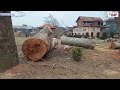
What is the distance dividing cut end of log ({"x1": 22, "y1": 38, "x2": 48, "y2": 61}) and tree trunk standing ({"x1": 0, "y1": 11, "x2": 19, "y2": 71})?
1.02 m

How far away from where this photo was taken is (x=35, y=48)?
7797 mm

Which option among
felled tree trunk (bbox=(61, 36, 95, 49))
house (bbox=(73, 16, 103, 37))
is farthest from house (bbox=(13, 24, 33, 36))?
house (bbox=(73, 16, 103, 37))

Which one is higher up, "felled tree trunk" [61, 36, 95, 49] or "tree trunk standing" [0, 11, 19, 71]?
"tree trunk standing" [0, 11, 19, 71]

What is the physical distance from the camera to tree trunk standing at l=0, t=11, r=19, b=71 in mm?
6407

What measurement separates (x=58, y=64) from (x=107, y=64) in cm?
179

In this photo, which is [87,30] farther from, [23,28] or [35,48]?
[35,48]

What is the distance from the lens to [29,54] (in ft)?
25.6

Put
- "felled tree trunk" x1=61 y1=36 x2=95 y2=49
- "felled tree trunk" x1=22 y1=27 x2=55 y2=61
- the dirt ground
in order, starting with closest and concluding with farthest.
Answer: the dirt ground
"felled tree trunk" x1=22 y1=27 x2=55 y2=61
"felled tree trunk" x1=61 y1=36 x2=95 y2=49

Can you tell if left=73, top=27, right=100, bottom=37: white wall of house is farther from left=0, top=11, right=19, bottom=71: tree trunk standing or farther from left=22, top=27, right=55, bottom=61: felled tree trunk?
left=0, top=11, right=19, bottom=71: tree trunk standing

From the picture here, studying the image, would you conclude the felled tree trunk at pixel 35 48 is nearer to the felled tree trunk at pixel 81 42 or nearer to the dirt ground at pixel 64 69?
the dirt ground at pixel 64 69

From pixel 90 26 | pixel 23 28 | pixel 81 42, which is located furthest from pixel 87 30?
pixel 81 42
